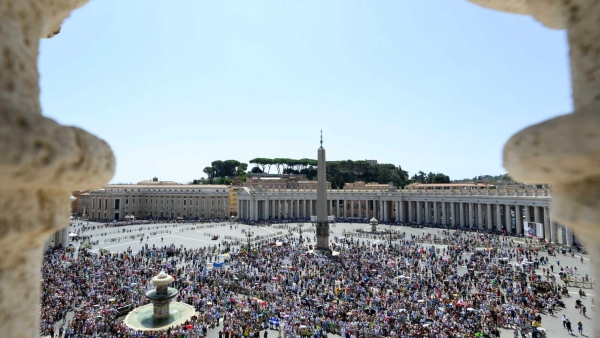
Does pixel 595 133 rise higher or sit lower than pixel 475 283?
higher

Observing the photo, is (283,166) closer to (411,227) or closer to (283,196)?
(283,196)

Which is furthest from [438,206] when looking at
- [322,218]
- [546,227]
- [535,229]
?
[322,218]

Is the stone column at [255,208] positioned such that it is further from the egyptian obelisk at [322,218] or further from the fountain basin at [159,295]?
the fountain basin at [159,295]

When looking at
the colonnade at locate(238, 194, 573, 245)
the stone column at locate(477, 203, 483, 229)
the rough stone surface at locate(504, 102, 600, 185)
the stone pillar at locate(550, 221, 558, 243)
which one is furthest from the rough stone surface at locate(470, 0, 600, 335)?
the stone column at locate(477, 203, 483, 229)

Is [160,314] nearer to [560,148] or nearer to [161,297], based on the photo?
[161,297]

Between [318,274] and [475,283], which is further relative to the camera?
[318,274]

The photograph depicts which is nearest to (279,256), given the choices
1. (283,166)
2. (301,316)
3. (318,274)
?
(318,274)
